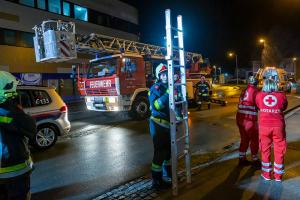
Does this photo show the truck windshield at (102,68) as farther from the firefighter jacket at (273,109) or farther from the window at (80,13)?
the window at (80,13)

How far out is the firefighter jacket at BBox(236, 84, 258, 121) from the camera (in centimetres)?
519

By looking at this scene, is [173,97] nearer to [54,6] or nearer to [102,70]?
[102,70]

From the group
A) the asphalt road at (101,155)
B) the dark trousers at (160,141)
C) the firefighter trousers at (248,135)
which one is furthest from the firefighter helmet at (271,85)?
the asphalt road at (101,155)

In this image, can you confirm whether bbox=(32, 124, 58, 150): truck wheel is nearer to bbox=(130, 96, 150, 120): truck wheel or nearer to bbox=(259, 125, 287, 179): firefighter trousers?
bbox=(130, 96, 150, 120): truck wheel

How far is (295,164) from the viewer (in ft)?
16.9

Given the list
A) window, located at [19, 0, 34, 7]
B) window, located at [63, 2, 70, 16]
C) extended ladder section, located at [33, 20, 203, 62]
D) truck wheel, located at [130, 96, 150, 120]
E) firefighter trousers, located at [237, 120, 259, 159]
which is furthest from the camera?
window, located at [63, 2, 70, 16]

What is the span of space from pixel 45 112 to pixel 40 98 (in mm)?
370

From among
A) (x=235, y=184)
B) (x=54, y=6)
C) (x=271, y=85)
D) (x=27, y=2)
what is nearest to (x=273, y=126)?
(x=271, y=85)

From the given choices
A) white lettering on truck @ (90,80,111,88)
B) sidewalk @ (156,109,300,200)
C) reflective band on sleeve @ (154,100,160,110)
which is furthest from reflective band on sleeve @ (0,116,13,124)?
white lettering on truck @ (90,80,111,88)

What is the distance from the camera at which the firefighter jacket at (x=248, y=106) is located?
5.19 metres

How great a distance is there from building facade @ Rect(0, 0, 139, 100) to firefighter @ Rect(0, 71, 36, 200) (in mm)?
19646

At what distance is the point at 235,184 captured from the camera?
170 inches

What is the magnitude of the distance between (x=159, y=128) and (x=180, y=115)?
363 mm

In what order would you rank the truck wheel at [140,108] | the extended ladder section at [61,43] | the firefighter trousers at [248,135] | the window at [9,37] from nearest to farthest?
the firefighter trousers at [248,135]
the extended ladder section at [61,43]
the truck wheel at [140,108]
the window at [9,37]
